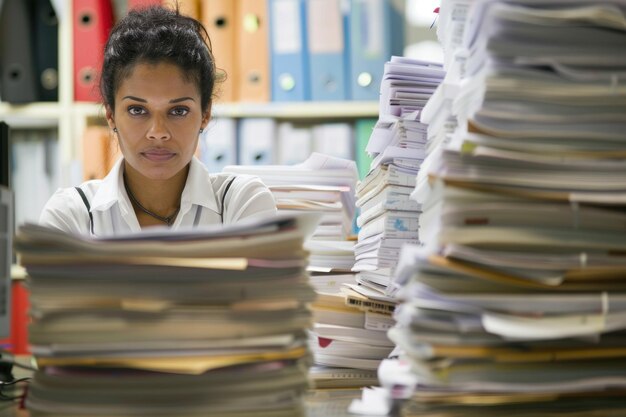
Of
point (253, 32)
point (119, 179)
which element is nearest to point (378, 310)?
point (119, 179)

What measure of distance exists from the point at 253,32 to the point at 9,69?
95cm

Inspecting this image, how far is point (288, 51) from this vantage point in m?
3.10

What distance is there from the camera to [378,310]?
1268 mm

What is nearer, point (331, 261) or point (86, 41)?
point (331, 261)

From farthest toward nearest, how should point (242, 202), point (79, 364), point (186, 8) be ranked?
1. point (186, 8)
2. point (242, 202)
3. point (79, 364)

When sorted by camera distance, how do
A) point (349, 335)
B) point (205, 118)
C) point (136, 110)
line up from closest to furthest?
point (349, 335) < point (136, 110) < point (205, 118)

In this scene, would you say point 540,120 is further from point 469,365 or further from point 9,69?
point 9,69

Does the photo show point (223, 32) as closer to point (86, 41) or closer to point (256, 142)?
point (256, 142)

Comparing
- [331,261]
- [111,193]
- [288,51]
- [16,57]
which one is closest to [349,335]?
[331,261]

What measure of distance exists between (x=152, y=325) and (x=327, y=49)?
2.44 meters

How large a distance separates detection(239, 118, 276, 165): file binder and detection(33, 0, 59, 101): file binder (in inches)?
30.5

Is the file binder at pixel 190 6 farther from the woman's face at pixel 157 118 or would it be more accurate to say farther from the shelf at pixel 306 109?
the woman's face at pixel 157 118

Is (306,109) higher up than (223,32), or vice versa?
(223,32)

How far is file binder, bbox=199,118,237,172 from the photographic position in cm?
305
